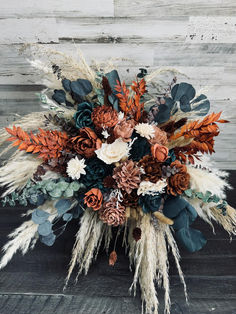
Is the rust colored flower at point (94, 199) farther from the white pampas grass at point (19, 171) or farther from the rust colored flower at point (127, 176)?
the white pampas grass at point (19, 171)

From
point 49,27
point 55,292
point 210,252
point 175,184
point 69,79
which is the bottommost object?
point 55,292

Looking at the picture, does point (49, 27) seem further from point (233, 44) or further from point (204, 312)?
point (204, 312)

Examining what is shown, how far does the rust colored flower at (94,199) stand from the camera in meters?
0.65

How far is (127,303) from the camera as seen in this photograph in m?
0.67

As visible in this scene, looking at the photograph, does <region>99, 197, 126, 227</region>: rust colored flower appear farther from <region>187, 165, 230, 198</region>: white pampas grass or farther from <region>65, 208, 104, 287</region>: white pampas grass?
<region>187, 165, 230, 198</region>: white pampas grass

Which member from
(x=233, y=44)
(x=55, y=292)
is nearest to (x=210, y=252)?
(x=55, y=292)

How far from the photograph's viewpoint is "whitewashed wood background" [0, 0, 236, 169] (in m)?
0.97

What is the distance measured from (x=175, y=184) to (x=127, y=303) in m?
0.30

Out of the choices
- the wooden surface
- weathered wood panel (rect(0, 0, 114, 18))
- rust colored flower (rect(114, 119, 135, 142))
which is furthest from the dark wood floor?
weathered wood panel (rect(0, 0, 114, 18))

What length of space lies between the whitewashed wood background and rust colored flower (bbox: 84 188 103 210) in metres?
0.50

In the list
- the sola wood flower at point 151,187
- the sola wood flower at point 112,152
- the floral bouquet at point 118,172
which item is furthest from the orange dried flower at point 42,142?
the sola wood flower at point 151,187

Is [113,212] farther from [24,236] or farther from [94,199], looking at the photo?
[24,236]

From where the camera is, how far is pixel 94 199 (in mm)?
651

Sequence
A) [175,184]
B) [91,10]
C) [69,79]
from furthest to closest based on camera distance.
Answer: [91,10]
[69,79]
[175,184]
